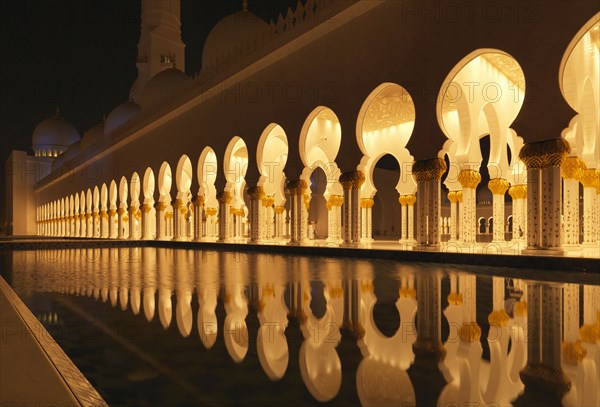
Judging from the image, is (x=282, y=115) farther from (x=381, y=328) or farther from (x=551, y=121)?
(x=381, y=328)

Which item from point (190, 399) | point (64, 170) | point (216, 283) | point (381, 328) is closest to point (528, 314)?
point (381, 328)

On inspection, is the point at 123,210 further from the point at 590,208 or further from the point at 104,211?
the point at 590,208

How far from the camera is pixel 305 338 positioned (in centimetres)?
201

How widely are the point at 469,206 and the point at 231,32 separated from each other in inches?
318

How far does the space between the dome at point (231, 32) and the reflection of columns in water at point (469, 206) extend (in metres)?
7.21

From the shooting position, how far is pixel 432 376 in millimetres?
1493

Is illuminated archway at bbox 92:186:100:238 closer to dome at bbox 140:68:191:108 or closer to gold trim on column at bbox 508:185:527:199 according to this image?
dome at bbox 140:68:191:108

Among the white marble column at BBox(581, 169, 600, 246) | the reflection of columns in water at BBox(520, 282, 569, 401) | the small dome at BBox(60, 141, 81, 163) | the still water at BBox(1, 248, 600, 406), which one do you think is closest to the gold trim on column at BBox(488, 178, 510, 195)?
the white marble column at BBox(581, 169, 600, 246)

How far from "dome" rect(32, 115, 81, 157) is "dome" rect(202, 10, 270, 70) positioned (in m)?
20.7

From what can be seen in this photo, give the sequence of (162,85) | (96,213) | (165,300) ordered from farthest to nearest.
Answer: (96,213), (162,85), (165,300)

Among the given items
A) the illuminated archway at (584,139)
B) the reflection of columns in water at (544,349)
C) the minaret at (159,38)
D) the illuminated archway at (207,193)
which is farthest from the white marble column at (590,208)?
the minaret at (159,38)

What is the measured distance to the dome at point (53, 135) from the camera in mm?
29562

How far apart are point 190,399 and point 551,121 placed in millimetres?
5592

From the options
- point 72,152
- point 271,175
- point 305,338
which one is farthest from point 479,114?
point 72,152
